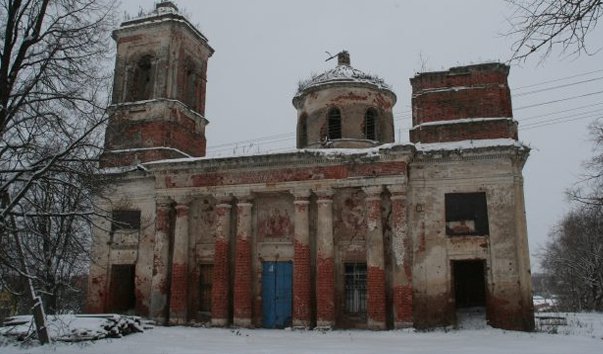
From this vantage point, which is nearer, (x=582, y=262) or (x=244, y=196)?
(x=244, y=196)

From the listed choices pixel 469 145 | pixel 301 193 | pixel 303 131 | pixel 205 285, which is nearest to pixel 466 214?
pixel 469 145

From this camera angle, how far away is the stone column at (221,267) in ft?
55.6

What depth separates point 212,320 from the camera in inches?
667

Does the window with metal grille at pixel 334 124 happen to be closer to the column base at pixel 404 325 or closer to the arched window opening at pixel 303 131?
the arched window opening at pixel 303 131

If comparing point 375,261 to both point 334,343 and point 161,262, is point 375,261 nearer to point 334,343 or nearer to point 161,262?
point 334,343

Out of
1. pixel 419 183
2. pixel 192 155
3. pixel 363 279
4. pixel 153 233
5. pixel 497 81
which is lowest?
pixel 363 279

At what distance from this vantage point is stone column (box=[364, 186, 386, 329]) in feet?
50.4

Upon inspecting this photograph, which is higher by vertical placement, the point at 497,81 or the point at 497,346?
the point at 497,81

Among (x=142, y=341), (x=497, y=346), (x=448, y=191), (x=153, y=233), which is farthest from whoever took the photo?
(x=153, y=233)

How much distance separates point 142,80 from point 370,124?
927 cm

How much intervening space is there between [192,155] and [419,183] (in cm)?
934

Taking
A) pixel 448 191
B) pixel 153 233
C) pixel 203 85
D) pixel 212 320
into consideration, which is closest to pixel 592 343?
pixel 448 191

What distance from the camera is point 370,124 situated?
19.4 metres

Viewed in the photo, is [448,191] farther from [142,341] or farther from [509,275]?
[142,341]
